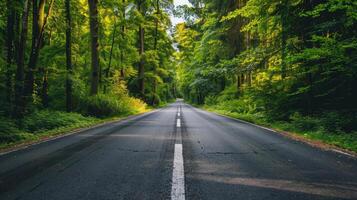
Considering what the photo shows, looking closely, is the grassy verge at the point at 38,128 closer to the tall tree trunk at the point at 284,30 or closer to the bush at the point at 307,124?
the bush at the point at 307,124

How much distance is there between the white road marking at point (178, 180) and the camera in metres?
3.15

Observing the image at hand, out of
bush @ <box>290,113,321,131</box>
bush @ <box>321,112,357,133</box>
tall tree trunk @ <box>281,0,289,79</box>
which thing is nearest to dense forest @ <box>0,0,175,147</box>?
bush @ <box>290,113,321,131</box>

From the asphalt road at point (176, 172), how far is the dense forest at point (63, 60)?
15.7ft

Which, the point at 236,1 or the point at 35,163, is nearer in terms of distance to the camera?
the point at 35,163

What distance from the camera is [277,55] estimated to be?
45.4ft

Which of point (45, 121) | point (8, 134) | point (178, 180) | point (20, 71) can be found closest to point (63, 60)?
point (20, 71)

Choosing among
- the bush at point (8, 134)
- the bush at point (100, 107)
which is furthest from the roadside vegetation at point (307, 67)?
the bush at point (8, 134)

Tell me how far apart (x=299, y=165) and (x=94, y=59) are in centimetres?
1564

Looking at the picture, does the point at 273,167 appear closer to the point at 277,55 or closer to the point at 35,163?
the point at 35,163

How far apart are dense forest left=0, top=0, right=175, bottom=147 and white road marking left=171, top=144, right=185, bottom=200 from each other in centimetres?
654

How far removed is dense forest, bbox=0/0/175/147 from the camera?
11.2m

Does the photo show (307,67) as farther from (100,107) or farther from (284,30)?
(100,107)

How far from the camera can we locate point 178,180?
12.2 ft

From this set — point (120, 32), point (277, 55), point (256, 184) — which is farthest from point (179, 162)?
point (120, 32)
